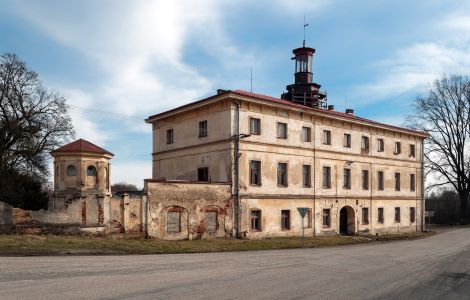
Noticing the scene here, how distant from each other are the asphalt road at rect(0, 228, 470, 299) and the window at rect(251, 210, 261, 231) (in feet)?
45.5

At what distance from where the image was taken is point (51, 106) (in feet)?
147

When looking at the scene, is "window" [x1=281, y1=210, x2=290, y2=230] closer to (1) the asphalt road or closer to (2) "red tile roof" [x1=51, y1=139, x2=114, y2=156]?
(2) "red tile roof" [x1=51, y1=139, x2=114, y2=156]

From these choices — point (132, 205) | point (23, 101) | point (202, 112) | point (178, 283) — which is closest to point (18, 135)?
point (23, 101)

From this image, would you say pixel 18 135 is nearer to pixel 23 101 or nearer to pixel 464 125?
pixel 23 101

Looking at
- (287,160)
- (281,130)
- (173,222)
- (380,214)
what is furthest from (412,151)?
(173,222)

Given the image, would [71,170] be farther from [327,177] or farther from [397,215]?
[397,215]

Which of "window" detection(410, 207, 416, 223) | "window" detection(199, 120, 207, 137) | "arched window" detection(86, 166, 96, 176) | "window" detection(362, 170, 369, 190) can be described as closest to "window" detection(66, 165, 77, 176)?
"arched window" detection(86, 166, 96, 176)

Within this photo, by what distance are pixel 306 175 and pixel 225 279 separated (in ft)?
80.6

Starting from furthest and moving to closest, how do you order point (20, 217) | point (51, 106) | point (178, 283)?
point (51, 106) → point (20, 217) → point (178, 283)

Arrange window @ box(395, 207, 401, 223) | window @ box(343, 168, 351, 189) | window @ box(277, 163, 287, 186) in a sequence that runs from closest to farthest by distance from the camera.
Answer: window @ box(277, 163, 287, 186)
window @ box(343, 168, 351, 189)
window @ box(395, 207, 401, 223)

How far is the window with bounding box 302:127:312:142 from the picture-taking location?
35.9m

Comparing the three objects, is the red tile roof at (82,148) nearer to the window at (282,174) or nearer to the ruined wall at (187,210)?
the ruined wall at (187,210)

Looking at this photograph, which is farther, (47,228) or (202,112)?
(202,112)

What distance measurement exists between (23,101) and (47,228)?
78.5ft
